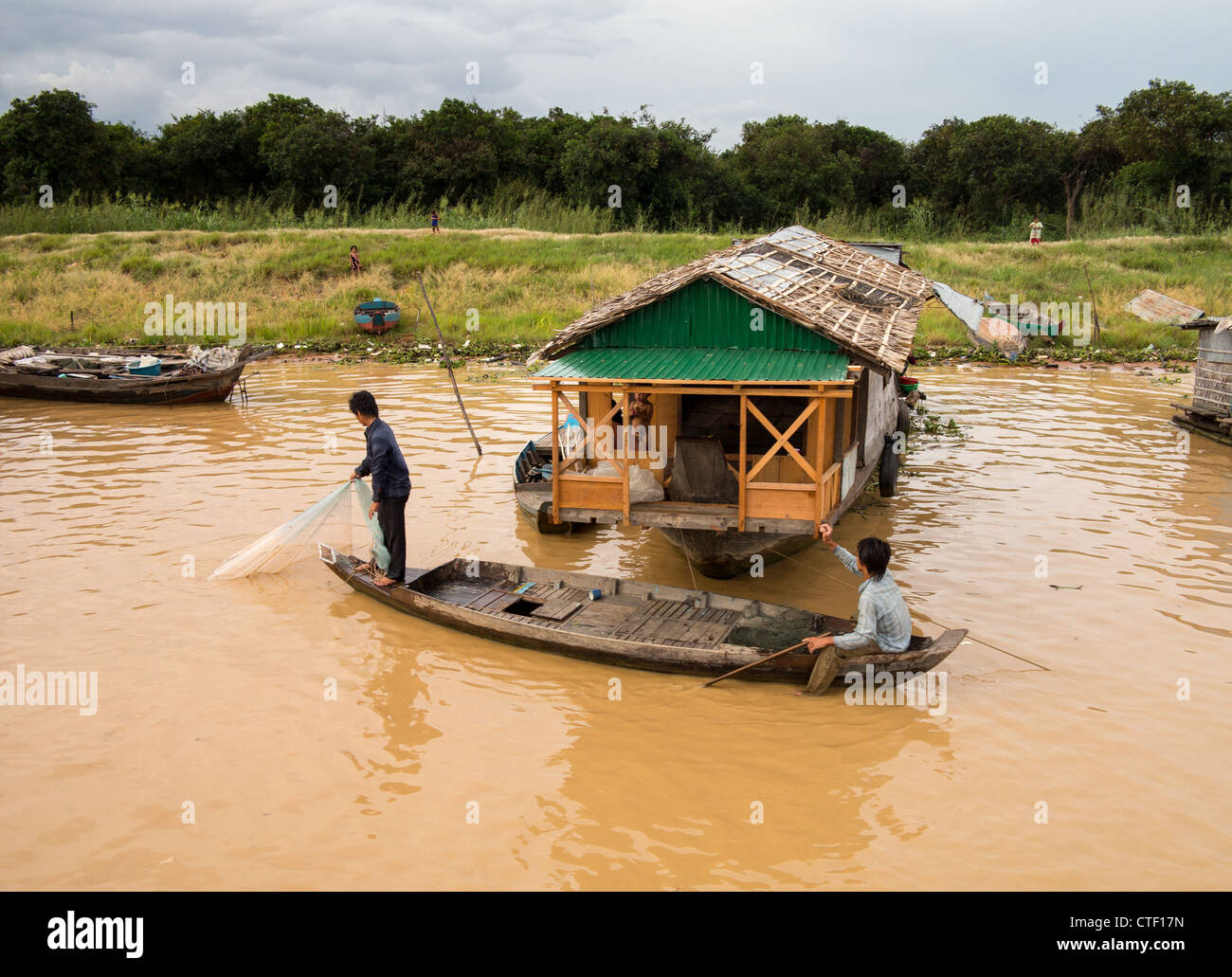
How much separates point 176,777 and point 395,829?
1670 mm

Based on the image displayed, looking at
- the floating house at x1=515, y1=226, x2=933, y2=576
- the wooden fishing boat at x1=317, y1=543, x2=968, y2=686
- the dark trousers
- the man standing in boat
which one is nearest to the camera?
the wooden fishing boat at x1=317, y1=543, x2=968, y2=686

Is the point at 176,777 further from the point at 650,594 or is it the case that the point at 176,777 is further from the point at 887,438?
the point at 887,438

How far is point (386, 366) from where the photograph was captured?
76.3 ft

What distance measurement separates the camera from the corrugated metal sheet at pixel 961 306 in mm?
12360

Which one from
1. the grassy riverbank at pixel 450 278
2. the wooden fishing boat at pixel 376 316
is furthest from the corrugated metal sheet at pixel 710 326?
the wooden fishing boat at pixel 376 316

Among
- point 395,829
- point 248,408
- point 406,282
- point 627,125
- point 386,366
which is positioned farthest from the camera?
point 627,125

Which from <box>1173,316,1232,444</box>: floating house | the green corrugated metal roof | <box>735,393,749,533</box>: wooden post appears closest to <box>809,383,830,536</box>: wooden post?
the green corrugated metal roof

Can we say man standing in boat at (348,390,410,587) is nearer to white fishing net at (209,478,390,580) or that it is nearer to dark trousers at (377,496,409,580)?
dark trousers at (377,496,409,580)

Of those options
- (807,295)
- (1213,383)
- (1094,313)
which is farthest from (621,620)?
(1094,313)

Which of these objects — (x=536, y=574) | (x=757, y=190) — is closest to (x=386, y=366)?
(x=536, y=574)

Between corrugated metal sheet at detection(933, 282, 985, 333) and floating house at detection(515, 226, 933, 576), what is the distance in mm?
2216

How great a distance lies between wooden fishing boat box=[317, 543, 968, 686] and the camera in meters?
6.99
